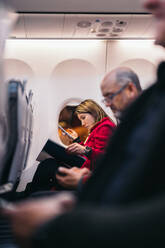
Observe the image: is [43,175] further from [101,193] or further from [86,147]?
[101,193]

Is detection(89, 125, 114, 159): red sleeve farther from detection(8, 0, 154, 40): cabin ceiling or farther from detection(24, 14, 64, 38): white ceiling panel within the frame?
detection(24, 14, 64, 38): white ceiling panel

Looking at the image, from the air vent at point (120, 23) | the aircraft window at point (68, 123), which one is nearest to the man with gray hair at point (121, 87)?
the air vent at point (120, 23)

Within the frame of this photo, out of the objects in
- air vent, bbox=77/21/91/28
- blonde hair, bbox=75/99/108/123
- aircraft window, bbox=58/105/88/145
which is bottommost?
aircraft window, bbox=58/105/88/145

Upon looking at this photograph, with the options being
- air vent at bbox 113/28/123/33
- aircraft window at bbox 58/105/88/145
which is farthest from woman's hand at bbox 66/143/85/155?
aircraft window at bbox 58/105/88/145

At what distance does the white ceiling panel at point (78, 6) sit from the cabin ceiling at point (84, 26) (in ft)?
0.56

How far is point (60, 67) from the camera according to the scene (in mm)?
6930

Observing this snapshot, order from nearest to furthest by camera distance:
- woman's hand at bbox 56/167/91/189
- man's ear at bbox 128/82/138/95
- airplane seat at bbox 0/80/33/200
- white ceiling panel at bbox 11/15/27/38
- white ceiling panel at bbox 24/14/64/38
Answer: woman's hand at bbox 56/167/91/189
airplane seat at bbox 0/80/33/200
man's ear at bbox 128/82/138/95
white ceiling panel at bbox 24/14/64/38
white ceiling panel at bbox 11/15/27/38

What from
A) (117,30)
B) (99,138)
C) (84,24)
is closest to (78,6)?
(84,24)

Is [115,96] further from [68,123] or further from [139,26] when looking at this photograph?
[68,123]

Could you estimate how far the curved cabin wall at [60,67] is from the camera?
667cm

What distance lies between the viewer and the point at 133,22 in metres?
5.43

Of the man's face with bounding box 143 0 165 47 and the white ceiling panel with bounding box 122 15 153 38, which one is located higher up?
the white ceiling panel with bounding box 122 15 153 38

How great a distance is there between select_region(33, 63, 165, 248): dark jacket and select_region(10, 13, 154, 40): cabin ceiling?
4759 mm

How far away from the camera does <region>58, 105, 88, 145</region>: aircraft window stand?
6.99m
